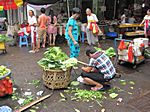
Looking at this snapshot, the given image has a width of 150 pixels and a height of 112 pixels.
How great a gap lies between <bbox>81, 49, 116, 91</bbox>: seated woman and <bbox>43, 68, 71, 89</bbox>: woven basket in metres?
0.46

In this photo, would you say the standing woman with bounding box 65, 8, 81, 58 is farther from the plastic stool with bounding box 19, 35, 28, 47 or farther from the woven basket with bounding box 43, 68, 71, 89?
the plastic stool with bounding box 19, 35, 28, 47

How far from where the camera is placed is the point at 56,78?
5.29 m

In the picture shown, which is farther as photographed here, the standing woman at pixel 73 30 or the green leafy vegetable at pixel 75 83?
the standing woman at pixel 73 30

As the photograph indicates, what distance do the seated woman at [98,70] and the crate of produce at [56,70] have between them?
40 cm

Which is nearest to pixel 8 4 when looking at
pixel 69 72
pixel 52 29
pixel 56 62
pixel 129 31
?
pixel 52 29

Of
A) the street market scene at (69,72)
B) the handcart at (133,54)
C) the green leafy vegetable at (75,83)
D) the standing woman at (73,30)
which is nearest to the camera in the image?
the street market scene at (69,72)

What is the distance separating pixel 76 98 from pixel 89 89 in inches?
22.7

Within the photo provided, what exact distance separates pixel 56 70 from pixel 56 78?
0.21 metres

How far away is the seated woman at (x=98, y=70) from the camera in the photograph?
521 centimetres

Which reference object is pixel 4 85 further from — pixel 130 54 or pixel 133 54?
pixel 133 54

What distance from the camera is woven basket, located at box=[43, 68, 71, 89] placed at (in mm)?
5248

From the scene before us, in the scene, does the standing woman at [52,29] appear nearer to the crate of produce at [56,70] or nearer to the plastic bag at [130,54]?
the plastic bag at [130,54]

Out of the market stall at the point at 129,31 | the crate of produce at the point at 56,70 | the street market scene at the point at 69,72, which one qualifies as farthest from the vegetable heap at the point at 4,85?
the market stall at the point at 129,31

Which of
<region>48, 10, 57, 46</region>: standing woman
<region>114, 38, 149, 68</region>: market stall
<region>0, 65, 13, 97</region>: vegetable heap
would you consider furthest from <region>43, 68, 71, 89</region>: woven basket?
<region>48, 10, 57, 46</region>: standing woman
